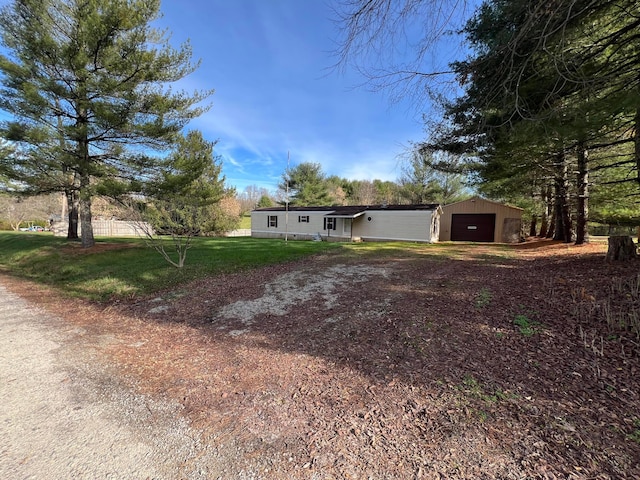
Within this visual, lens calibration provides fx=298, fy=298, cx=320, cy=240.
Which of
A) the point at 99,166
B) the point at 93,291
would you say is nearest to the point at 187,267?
the point at 93,291

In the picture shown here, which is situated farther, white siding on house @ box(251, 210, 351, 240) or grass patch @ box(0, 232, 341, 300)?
white siding on house @ box(251, 210, 351, 240)

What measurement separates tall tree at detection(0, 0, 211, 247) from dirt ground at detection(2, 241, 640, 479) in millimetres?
6690

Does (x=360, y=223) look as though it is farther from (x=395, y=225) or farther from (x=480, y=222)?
(x=480, y=222)

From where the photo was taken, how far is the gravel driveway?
6.45 ft

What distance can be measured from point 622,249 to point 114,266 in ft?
43.0

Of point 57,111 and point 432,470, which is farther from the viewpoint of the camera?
point 57,111

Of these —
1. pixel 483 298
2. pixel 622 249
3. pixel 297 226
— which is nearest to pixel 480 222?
pixel 297 226

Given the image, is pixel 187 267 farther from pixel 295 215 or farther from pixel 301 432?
pixel 295 215

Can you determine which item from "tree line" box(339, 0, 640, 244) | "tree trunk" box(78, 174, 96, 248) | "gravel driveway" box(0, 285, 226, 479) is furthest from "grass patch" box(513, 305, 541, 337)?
"tree trunk" box(78, 174, 96, 248)

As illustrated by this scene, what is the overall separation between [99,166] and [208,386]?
10.5 m

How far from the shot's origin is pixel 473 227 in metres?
21.5

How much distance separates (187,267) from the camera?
8703 millimetres

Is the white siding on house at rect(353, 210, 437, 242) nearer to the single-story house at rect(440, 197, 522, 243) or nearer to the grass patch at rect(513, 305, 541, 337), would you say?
the single-story house at rect(440, 197, 522, 243)

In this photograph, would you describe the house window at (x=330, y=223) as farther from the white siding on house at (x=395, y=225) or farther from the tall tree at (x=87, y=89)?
the tall tree at (x=87, y=89)
